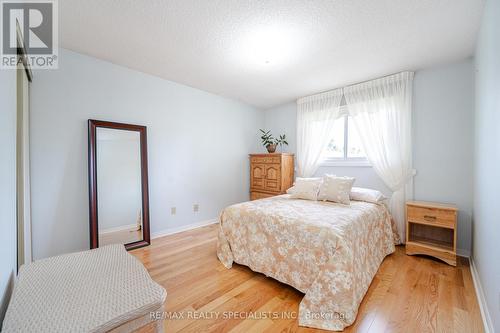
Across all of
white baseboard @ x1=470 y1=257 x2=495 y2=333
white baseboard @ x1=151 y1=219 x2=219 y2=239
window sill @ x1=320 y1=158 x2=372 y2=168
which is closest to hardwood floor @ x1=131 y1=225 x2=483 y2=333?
white baseboard @ x1=470 y1=257 x2=495 y2=333

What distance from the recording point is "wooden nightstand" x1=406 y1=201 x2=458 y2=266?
7.29 ft

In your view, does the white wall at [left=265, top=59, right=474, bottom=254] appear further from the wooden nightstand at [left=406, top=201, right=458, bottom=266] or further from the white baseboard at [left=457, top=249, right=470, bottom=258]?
the wooden nightstand at [left=406, top=201, right=458, bottom=266]

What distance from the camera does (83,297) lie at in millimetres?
932

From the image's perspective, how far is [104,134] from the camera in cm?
255

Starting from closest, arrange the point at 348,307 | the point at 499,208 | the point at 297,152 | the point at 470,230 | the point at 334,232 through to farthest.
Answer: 1. the point at 499,208
2. the point at 348,307
3. the point at 334,232
4. the point at 470,230
5. the point at 297,152

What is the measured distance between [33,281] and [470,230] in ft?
13.1

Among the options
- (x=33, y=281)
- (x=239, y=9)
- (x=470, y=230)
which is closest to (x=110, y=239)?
(x=33, y=281)

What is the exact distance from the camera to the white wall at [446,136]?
2.43m

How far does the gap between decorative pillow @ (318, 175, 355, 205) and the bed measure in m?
0.11

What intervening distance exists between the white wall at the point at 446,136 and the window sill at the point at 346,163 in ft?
2.08

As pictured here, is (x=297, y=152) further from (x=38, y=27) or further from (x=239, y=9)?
(x=38, y=27)

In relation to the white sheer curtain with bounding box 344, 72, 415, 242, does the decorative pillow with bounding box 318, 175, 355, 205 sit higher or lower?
lower

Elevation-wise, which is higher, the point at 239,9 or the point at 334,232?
the point at 239,9

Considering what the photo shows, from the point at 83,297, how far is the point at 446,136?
12.4ft
